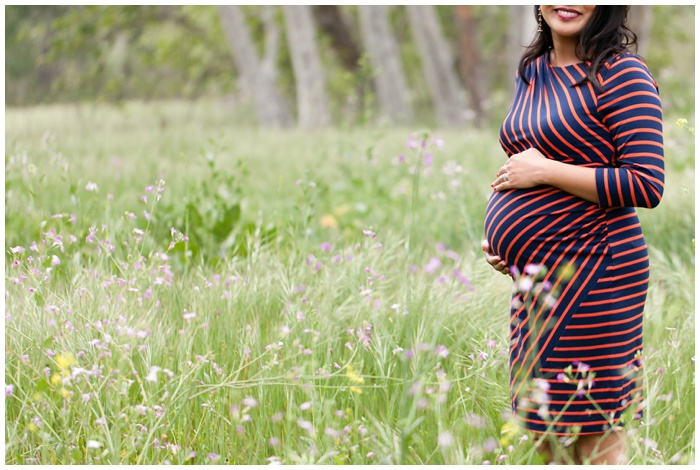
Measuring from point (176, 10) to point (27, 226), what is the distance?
1397cm

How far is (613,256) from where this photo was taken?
2033 millimetres

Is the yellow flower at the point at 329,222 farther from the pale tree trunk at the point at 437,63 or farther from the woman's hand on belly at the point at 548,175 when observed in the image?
the pale tree trunk at the point at 437,63

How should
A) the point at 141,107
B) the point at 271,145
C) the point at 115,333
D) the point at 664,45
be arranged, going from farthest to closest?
the point at 664,45, the point at 141,107, the point at 271,145, the point at 115,333

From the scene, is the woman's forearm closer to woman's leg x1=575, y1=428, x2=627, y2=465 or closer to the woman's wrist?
the woman's wrist

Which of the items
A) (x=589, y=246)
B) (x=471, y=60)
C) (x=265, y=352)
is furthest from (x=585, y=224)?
(x=471, y=60)

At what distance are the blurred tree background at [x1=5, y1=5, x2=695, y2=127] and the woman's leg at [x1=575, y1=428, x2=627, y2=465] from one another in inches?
291

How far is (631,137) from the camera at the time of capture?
6.46 feet

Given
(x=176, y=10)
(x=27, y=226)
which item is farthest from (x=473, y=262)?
(x=176, y=10)

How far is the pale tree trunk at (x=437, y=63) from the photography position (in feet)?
45.2

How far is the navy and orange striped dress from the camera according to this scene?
6.50 feet

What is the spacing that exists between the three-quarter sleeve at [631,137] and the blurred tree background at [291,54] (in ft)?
23.7

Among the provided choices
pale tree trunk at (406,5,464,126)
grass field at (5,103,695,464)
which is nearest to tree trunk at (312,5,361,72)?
pale tree trunk at (406,5,464,126)

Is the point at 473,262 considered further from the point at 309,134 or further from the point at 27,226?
the point at 309,134

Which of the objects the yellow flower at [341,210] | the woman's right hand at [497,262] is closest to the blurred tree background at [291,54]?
the yellow flower at [341,210]
